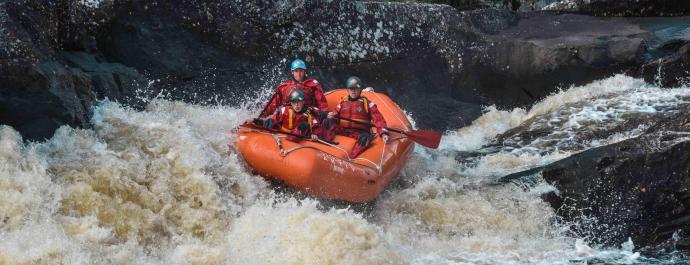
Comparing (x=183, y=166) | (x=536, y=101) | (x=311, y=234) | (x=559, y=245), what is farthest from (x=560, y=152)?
(x=183, y=166)

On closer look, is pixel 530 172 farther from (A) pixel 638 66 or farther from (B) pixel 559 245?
(A) pixel 638 66

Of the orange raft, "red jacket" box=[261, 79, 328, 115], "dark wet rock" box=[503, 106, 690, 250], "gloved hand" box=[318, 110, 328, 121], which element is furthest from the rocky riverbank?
"gloved hand" box=[318, 110, 328, 121]

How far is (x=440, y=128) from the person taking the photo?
844 cm

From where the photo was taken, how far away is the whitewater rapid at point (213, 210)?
13.6 ft

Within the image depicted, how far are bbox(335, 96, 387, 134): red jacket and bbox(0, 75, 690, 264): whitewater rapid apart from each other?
640 mm

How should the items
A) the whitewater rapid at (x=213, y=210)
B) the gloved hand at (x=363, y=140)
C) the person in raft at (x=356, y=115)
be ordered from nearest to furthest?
the whitewater rapid at (x=213, y=210)
the gloved hand at (x=363, y=140)
the person in raft at (x=356, y=115)

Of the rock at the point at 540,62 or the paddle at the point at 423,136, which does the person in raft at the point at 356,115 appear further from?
the rock at the point at 540,62

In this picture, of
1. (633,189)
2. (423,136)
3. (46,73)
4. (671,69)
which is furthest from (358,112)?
(671,69)

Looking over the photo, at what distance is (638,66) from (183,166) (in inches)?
256

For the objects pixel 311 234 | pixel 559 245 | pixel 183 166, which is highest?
pixel 183 166

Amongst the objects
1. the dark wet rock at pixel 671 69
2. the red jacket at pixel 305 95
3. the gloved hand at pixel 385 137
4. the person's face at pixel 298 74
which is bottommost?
the gloved hand at pixel 385 137

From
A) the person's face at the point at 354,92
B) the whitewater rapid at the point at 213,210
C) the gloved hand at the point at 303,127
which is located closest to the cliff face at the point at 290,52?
the whitewater rapid at the point at 213,210

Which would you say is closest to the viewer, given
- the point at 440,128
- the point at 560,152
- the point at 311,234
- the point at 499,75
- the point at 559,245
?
the point at 311,234

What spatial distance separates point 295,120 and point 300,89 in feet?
2.36
